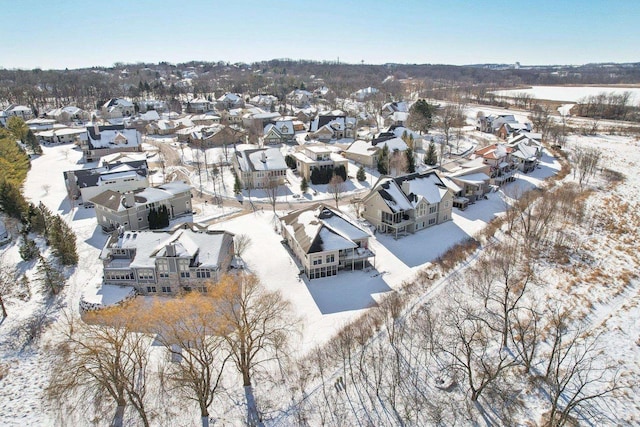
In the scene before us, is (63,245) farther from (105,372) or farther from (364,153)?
(364,153)

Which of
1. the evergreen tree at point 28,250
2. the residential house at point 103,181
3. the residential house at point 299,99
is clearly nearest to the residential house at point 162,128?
the residential house at point 103,181

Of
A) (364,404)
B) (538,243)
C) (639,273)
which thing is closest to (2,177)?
(364,404)

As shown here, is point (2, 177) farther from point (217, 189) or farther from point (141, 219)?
point (217, 189)

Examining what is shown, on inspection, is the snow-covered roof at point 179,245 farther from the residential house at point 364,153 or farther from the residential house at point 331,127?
the residential house at point 331,127

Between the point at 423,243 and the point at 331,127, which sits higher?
the point at 331,127

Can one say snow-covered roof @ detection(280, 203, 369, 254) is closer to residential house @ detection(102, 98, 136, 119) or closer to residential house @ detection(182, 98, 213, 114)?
residential house @ detection(102, 98, 136, 119)

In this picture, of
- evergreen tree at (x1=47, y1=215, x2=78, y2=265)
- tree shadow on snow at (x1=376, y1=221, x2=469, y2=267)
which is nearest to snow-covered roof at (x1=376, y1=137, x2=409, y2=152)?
tree shadow on snow at (x1=376, y1=221, x2=469, y2=267)

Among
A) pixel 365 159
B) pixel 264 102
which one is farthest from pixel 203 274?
pixel 264 102

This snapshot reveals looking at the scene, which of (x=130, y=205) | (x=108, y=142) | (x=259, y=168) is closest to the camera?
(x=130, y=205)
